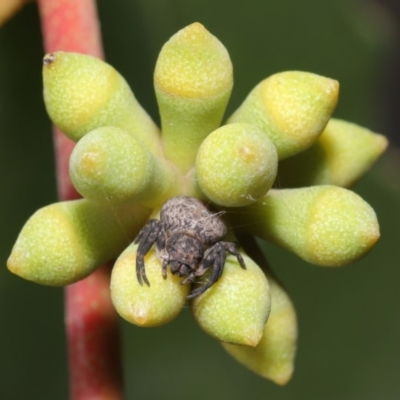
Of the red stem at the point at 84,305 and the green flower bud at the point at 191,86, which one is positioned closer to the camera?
the green flower bud at the point at 191,86

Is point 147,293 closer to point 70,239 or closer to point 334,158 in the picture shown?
point 70,239

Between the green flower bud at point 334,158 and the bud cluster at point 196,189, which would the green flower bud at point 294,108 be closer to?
the bud cluster at point 196,189

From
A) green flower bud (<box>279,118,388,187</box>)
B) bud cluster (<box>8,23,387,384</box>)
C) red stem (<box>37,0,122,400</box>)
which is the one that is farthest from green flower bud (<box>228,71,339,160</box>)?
red stem (<box>37,0,122,400</box>)

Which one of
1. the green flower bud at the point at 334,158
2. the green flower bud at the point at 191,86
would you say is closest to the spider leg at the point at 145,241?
the green flower bud at the point at 191,86

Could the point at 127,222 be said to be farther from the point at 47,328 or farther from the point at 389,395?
the point at 389,395

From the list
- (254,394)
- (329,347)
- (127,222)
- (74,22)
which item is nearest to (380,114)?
(329,347)
